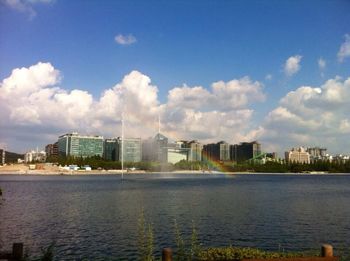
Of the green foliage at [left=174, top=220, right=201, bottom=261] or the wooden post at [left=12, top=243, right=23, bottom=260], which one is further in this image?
the green foliage at [left=174, top=220, right=201, bottom=261]

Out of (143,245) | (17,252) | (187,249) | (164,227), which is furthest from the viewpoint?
(164,227)

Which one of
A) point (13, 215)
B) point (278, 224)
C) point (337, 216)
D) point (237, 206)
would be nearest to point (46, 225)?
point (13, 215)

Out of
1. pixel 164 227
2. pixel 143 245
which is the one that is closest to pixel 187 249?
pixel 143 245

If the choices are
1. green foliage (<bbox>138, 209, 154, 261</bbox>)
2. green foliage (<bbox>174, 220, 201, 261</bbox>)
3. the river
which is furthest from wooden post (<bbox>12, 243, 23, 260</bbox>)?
the river

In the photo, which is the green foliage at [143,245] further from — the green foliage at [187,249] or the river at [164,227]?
the green foliage at [187,249]

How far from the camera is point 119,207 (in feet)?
185

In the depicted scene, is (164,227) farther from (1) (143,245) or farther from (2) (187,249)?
(1) (143,245)

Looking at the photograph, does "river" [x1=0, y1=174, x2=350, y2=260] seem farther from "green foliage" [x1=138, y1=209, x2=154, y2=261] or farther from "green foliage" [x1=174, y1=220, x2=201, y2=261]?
"green foliage" [x1=174, y1=220, x2=201, y2=261]

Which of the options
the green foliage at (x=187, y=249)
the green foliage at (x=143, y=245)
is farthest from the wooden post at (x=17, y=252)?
the green foliage at (x=187, y=249)

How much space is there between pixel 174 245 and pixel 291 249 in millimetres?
8665

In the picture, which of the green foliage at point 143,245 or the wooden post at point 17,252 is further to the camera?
the wooden post at point 17,252

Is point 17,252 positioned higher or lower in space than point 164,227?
higher

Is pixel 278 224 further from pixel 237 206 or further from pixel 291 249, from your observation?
pixel 237 206

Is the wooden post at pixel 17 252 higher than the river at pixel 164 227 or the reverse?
higher
